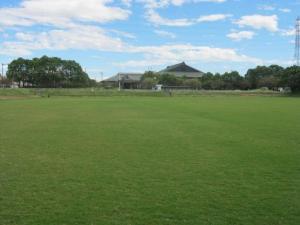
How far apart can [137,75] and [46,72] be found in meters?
53.2

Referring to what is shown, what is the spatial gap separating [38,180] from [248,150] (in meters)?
6.87

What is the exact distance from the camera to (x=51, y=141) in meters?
15.3

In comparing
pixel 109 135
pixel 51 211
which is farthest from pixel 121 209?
Answer: pixel 109 135

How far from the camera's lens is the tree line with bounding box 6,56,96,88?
11662cm

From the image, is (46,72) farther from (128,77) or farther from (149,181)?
(149,181)

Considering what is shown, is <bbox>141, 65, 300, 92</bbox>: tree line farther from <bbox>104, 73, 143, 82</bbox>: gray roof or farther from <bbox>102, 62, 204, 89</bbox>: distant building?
<bbox>104, 73, 143, 82</bbox>: gray roof

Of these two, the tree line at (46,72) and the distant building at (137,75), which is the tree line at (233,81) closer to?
the distant building at (137,75)

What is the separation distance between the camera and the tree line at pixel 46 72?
383 feet

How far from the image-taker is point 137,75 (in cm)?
16438

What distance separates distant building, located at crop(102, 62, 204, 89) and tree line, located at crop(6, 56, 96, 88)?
107 ft

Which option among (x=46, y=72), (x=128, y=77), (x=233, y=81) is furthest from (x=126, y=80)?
(x=233, y=81)

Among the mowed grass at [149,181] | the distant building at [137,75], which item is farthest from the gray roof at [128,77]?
the mowed grass at [149,181]

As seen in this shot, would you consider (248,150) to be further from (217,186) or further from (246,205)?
(246,205)

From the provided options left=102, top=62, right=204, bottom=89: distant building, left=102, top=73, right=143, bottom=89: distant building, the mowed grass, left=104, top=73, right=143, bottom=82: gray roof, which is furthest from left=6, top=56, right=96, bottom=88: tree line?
the mowed grass
